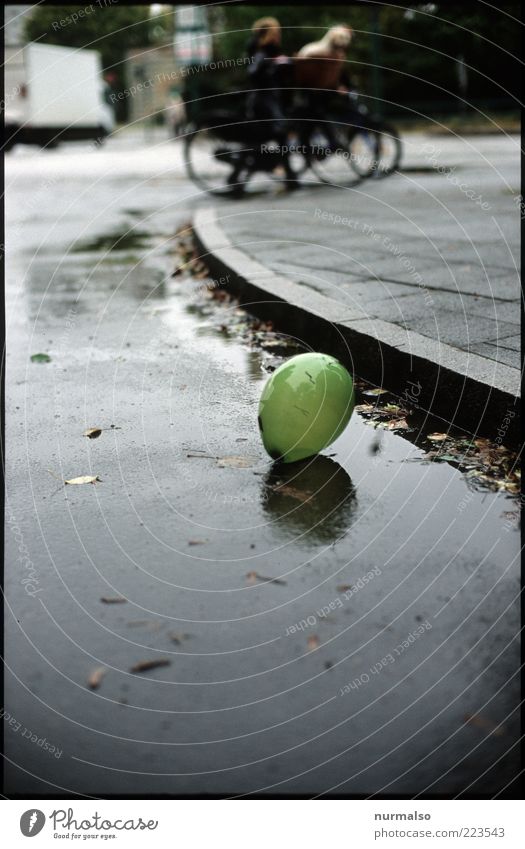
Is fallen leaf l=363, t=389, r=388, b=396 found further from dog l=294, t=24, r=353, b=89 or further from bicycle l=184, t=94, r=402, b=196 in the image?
dog l=294, t=24, r=353, b=89

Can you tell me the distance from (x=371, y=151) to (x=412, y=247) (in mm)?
5822

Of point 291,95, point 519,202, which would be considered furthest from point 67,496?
point 291,95

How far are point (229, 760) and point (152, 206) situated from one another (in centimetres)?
1023

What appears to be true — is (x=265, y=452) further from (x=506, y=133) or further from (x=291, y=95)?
(x=506, y=133)

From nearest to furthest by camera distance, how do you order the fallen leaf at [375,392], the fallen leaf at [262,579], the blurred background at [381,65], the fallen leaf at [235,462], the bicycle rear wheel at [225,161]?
the fallen leaf at [262,579] < the fallen leaf at [235,462] < the fallen leaf at [375,392] < the bicycle rear wheel at [225,161] < the blurred background at [381,65]

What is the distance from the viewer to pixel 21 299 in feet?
22.5

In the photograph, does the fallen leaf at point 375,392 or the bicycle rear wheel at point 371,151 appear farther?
the bicycle rear wheel at point 371,151

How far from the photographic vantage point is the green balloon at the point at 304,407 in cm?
337

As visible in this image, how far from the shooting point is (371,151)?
12383 millimetres

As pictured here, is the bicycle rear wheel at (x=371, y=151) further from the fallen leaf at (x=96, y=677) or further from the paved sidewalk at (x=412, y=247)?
the fallen leaf at (x=96, y=677)

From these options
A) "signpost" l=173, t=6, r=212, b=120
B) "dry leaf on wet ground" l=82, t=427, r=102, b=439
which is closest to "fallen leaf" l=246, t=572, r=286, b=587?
"dry leaf on wet ground" l=82, t=427, r=102, b=439

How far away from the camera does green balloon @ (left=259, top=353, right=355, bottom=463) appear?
11.1 feet

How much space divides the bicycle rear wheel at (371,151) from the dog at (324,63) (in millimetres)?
766
